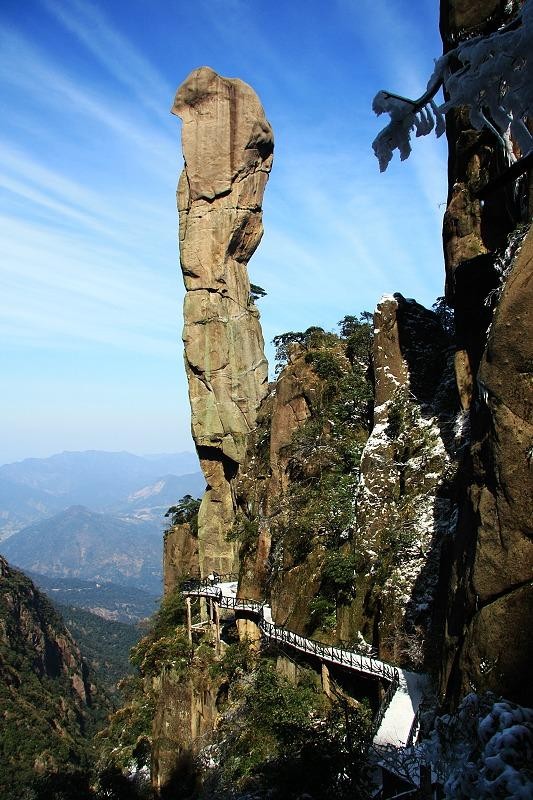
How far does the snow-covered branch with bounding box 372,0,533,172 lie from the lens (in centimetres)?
346

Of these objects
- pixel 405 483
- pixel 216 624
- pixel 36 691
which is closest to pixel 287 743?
pixel 405 483

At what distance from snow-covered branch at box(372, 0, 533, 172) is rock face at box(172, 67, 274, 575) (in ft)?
102

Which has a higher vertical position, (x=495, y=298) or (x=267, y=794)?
(x=495, y=298)

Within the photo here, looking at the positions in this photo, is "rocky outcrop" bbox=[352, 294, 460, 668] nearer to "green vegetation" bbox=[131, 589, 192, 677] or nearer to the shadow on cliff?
the shadow on cliff

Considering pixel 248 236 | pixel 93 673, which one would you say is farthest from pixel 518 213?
pixel 93 673

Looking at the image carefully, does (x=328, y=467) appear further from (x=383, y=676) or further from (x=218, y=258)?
(x=218, y=258)

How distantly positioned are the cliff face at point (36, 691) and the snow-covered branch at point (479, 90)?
42464mm

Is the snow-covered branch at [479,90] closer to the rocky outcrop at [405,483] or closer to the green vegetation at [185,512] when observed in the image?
the rocky outcrop at [405,483]

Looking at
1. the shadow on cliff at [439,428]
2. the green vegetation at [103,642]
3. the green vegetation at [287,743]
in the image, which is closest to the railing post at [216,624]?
the green vegetation at [287,743]

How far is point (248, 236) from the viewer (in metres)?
36.2

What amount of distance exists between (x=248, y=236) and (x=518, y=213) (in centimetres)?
2464

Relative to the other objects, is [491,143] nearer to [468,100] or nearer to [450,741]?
[468,100]

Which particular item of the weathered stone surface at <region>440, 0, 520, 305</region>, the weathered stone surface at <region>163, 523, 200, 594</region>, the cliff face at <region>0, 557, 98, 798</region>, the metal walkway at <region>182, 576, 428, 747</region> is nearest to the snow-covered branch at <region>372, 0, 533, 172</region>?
the metal walkway at <region>182, 576, 428, 747</region>

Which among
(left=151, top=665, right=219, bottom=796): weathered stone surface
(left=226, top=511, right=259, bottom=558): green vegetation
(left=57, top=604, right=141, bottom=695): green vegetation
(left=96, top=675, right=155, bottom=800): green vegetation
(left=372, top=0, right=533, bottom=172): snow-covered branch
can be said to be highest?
(left=372, top=0, right=533, bottom=172): snow-covered branch
